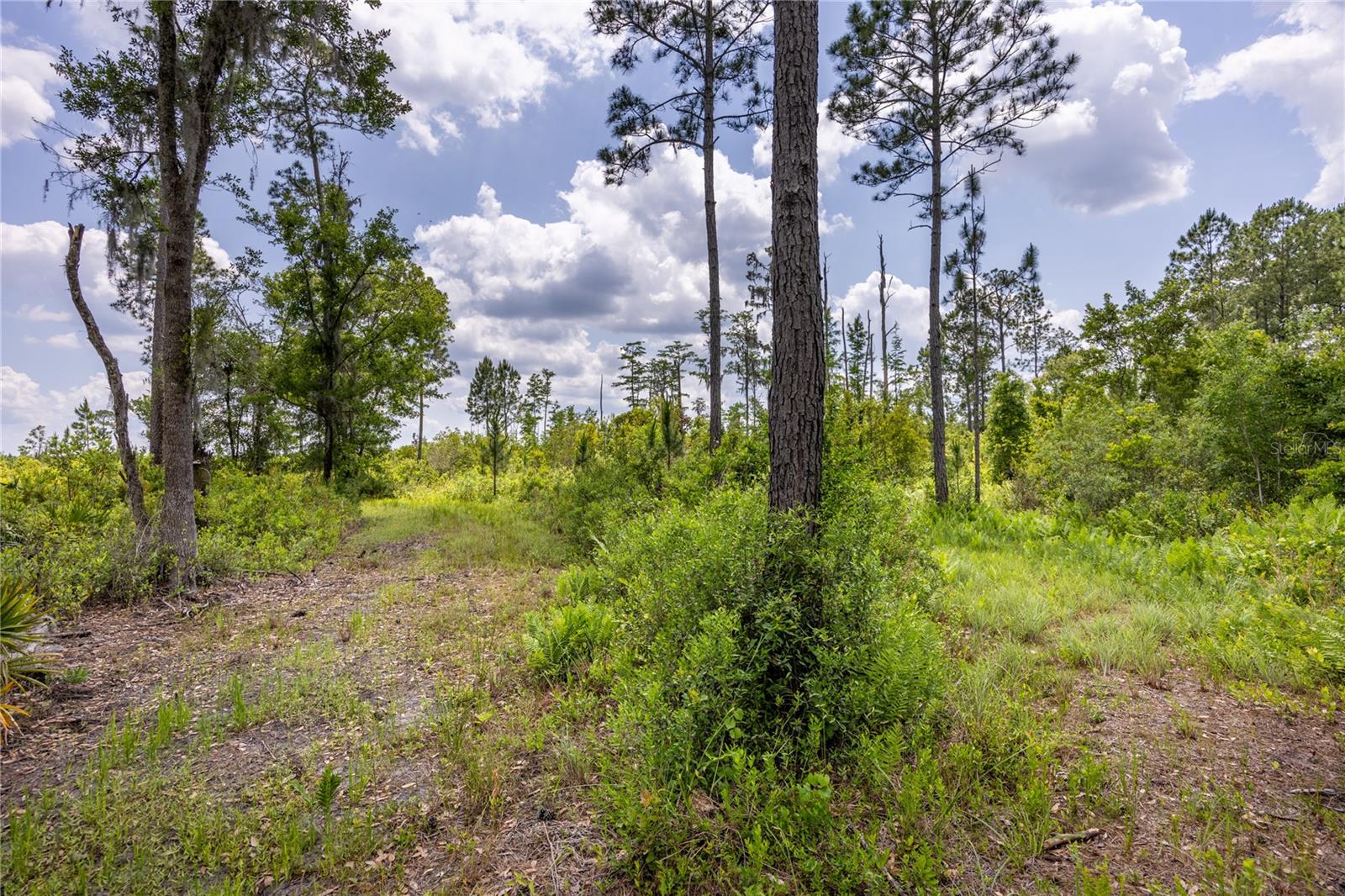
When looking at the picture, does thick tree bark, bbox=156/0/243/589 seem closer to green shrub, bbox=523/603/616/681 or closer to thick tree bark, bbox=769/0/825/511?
green shrub, bbox=523/603/616/681

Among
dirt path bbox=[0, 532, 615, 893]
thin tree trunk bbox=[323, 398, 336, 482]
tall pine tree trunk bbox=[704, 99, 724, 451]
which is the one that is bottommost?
dirt path bbox=[0, 532, 615, 893]

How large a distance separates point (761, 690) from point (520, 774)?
146 centimetres

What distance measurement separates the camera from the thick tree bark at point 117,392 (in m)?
5.91

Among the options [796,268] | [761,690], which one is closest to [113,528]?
[761,690]

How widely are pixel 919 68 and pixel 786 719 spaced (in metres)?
13.1

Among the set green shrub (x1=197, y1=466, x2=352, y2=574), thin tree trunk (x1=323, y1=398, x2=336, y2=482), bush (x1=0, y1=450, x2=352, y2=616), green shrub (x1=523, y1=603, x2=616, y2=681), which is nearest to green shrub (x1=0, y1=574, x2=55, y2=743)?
bush (x1=0, y1=450, x2=352, y2=616)

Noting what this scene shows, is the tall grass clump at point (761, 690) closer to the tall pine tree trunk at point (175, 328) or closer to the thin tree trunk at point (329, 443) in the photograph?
the tall pine tree trunk at point (175, 328)

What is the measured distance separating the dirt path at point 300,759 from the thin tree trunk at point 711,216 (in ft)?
21.0

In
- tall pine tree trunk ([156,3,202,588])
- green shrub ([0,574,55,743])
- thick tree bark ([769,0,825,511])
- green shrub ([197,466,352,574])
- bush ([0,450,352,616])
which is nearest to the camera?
thick tree bark ([769,0,825,511])

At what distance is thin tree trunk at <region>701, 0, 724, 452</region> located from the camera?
10289 mm

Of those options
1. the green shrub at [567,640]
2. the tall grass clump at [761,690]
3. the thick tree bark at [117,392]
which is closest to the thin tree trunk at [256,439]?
the thick tree bark at [117,392]

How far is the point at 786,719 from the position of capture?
2.62 metres

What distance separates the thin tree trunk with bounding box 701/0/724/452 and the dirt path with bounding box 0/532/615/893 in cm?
639

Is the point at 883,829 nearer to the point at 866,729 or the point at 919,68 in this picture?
the point at 866,729
